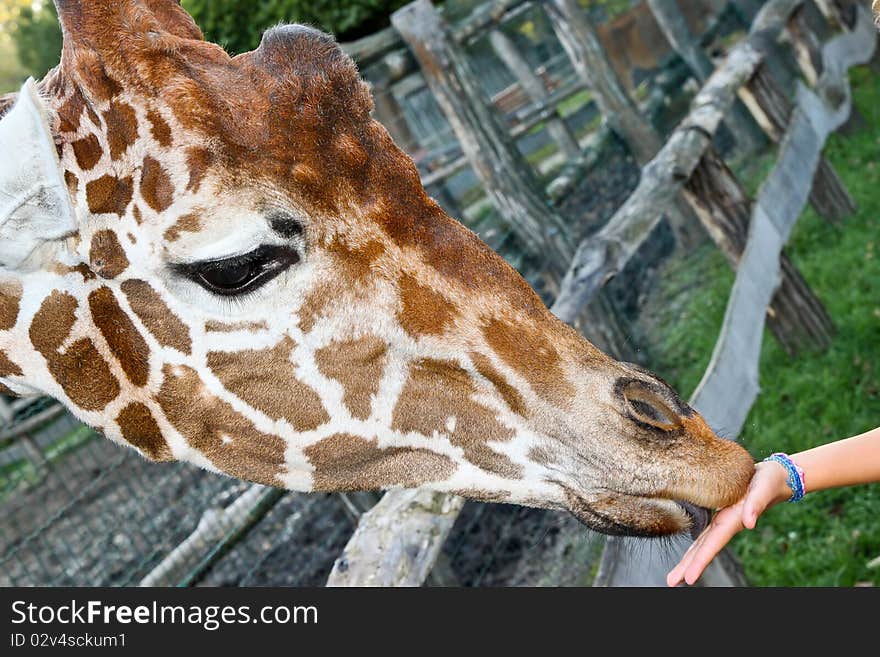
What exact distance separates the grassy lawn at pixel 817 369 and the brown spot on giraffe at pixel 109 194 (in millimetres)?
1674

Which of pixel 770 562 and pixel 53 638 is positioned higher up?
pixel 53 638

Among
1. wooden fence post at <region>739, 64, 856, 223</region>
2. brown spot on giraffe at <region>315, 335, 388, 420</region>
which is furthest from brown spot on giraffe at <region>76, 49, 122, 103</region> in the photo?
wooden fence post at <region>739, 64, 856, 223</region>

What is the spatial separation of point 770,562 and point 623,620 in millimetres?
1844

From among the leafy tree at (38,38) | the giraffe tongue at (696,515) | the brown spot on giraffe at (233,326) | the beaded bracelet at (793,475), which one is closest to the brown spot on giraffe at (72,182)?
the brown spot on giraffe at (233,326)

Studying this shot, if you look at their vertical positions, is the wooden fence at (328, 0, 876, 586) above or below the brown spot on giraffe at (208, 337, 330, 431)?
A: below

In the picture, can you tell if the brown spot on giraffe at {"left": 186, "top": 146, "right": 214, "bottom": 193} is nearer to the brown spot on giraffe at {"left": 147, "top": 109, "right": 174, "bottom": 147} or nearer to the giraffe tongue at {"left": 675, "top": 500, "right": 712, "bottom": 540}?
the brown spot on giraffe at {"left": 147, "top": 109, "right": 174, "bottom": 147}

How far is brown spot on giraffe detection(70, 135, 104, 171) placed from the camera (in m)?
1.86

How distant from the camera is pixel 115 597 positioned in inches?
84.5

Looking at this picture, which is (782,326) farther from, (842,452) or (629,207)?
(842,452)

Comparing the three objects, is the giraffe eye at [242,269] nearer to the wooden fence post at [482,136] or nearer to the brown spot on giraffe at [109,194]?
the brown spot on giraffe at [109,194]

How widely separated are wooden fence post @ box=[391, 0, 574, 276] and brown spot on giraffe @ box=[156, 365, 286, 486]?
9.09 ft

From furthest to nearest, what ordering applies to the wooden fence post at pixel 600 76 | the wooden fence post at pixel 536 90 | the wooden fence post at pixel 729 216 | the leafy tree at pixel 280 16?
the wooden fence post at pixel 536 90, the wooden fence post at pixel 600 76, the leafy tree at pixel 280 16, the wooden fence post at pixel 729 216

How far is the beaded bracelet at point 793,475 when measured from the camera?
6.62ft

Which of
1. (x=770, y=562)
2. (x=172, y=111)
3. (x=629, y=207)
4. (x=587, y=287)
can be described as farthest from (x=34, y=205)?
(x=770, y=562)
